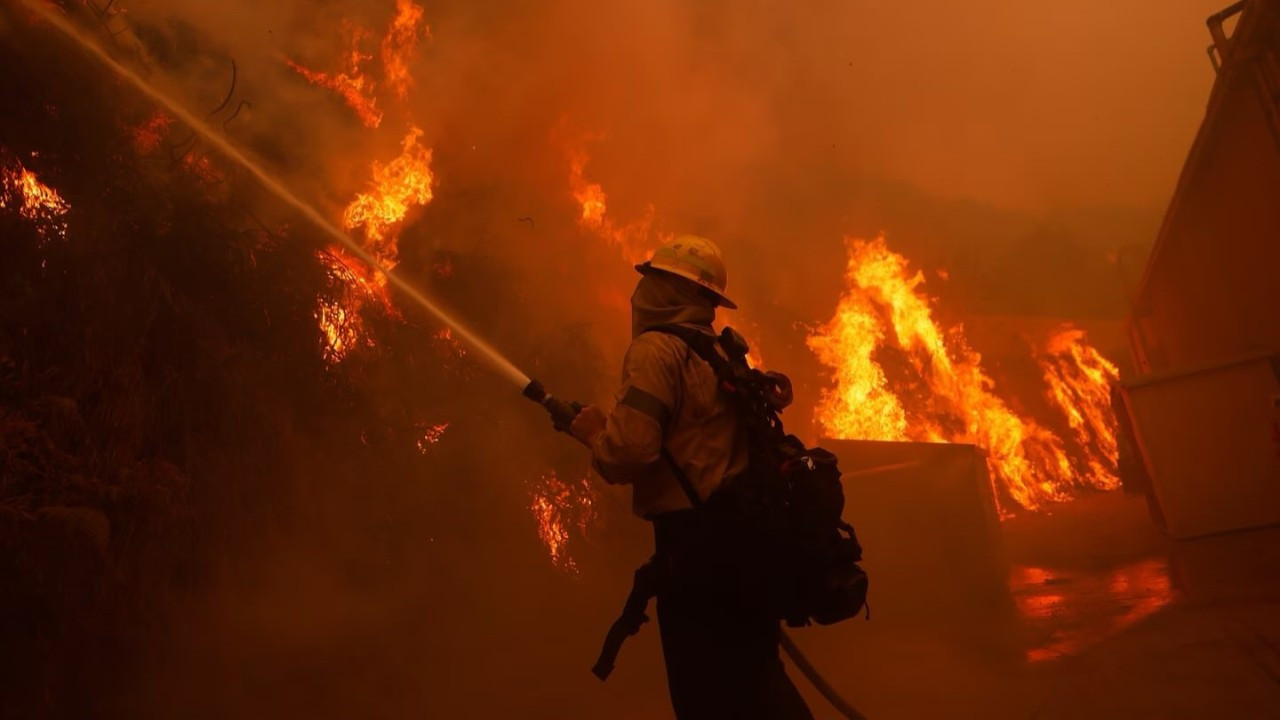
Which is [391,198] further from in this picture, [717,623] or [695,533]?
[717,623]

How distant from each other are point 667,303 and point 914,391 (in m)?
17.7

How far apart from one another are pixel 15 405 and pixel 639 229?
806 centimetres

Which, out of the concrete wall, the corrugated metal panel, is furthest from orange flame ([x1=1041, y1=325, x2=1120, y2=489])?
the corrugated metal panel

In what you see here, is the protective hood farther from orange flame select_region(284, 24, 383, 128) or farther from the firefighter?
orange flame select_region(284, 24, 383, 128)

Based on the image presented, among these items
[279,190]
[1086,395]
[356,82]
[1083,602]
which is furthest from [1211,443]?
[1086,395]

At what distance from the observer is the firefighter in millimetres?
1956

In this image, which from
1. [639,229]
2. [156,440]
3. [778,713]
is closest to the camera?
[778,713]

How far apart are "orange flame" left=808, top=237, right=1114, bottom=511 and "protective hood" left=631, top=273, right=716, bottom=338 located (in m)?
12.6

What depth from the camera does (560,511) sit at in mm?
7027

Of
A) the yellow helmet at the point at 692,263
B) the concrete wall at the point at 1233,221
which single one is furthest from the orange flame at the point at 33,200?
the concrete wall at the point at 1233,221

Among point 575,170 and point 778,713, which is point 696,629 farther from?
point 575,170

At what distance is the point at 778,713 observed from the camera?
6.50ft

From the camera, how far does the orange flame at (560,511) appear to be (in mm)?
6863

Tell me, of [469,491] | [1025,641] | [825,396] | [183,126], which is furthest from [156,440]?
[825,396]
